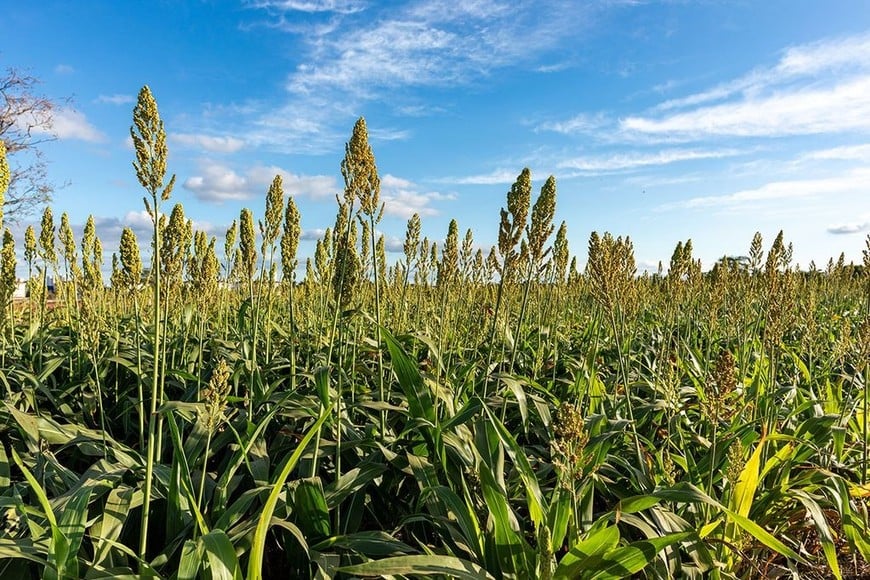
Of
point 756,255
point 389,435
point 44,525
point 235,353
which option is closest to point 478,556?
point 389,435

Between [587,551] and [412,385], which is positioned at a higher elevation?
[412,385]

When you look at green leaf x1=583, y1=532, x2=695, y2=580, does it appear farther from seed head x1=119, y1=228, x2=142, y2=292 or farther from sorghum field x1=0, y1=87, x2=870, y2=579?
seed head x1=119, y1=228, x2=142, y2=292

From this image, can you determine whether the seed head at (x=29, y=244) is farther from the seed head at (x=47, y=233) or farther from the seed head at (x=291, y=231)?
the seed head at (x=291, y=231)

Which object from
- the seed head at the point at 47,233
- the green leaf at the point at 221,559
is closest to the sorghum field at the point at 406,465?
the green leaf at the point at 221,559

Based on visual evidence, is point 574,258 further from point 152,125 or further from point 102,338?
point 152,125

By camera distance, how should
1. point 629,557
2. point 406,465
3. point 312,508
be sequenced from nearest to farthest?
point 629,557 → point 312,508 → point 406,465

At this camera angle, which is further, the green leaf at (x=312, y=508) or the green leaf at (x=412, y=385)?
the green leaf at (x=412, y=385)

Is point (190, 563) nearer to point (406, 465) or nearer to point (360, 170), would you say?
point (406, 465)

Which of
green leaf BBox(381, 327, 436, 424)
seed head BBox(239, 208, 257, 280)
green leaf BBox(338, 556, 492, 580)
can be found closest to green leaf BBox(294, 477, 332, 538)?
green leaf BBox(338, 556, 492, 580)

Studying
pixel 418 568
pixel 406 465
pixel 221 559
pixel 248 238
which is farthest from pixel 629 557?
pixel 248 238

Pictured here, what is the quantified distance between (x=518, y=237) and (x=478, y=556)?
1831mm

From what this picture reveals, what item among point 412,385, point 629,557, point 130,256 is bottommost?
point 629,557

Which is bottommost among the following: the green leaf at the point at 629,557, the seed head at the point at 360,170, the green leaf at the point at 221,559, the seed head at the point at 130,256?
the green leaf at the point at 629,557

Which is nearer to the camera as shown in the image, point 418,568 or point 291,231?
point 418,568
